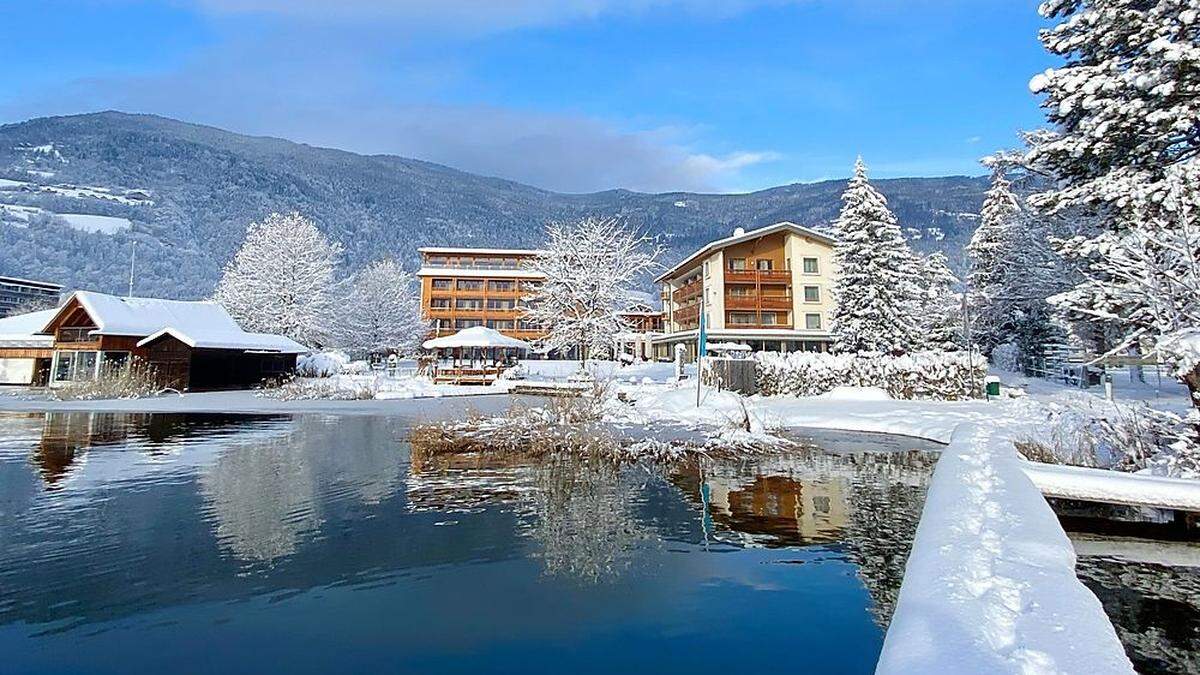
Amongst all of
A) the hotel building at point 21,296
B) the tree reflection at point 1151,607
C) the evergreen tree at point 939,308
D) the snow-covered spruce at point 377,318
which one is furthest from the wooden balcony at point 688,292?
the hotel building at point 21,296

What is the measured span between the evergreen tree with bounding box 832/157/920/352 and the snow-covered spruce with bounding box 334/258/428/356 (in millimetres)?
35970

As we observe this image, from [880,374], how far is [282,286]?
36.1 meters

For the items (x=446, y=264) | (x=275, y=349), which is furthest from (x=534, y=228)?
(x=275, y=349)

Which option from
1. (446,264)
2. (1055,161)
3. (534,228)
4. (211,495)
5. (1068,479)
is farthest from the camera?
(534,228)

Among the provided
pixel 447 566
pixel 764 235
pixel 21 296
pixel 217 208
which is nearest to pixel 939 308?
pixel 764 235

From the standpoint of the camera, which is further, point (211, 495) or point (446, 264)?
point (446, 264)

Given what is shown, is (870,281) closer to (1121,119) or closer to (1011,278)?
(1011,278)

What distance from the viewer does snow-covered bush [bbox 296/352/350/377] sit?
35156 mm

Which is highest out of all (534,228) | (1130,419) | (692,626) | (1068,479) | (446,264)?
(534,228)

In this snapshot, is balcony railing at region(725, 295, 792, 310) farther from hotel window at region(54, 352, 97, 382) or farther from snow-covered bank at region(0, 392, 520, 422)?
hotel window at region(54, 352, 97, 382)

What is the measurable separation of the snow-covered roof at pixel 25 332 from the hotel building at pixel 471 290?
3526cm

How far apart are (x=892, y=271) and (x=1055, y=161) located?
1641cm

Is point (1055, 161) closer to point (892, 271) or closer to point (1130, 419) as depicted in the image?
point (1130, 419)

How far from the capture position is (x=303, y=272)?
41656 millimetres
